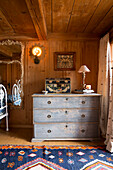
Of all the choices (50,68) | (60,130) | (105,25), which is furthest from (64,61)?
(60,130)

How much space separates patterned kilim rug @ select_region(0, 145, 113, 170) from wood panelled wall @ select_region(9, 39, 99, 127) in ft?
3.34

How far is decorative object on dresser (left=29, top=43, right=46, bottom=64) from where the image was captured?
9.95 ft

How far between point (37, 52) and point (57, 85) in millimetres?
994

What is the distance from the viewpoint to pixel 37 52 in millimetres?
3023

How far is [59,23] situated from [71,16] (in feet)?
1.15

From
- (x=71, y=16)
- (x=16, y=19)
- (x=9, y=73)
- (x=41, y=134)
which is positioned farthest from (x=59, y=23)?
(x=41, y=134)

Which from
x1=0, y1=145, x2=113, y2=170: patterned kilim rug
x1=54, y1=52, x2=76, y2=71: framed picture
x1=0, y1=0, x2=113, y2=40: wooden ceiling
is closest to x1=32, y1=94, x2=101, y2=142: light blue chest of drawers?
x1=0, y1=145, x2=113, y2=170: patterned kilim rug

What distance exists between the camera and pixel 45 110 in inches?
95.7

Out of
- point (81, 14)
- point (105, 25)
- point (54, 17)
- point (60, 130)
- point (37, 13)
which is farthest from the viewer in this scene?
point (105, 25)

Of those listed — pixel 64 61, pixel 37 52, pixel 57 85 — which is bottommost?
pixel 57 85

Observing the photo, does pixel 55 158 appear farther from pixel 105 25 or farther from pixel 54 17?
pixel 105 25

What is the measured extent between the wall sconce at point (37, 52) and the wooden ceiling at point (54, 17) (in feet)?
0.72

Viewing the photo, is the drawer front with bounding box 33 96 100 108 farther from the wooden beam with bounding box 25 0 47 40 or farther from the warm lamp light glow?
the wooden beam with bounding box 25 0 47 40

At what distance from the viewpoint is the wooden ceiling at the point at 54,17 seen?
186 cm
